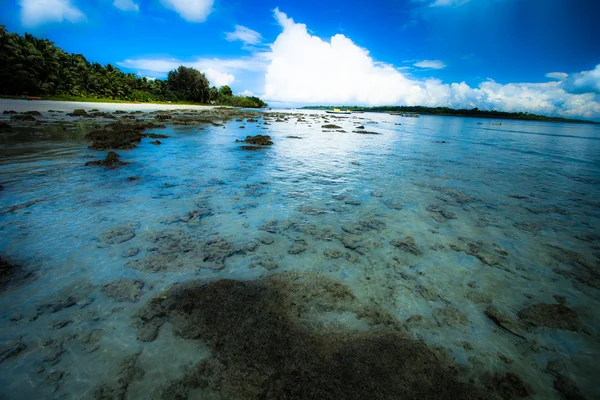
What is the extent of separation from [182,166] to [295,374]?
11847 mm

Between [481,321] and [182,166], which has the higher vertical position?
[182,166]

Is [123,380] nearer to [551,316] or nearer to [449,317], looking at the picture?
[449,317]

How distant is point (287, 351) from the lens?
3.20 m

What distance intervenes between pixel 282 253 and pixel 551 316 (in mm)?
4798

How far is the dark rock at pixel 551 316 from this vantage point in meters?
3.91

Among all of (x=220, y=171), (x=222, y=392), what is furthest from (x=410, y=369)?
(x=220, y=171)

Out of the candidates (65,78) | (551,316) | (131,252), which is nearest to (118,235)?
(131,252)

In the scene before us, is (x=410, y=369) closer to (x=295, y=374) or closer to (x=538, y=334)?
(x=295, y=374)

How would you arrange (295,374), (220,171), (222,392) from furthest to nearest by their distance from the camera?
(220,171), (295,374), (222,392)

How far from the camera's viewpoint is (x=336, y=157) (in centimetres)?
1734

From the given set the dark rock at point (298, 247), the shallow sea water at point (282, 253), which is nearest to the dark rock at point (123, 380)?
the shallow sea water at point (282, 253)

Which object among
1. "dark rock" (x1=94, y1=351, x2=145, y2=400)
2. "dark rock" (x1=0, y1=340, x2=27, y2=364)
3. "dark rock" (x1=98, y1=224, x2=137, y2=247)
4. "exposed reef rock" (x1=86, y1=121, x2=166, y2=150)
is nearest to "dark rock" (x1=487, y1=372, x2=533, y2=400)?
"dark rock" (x1=94, y1=351, x2=145, y2=400)

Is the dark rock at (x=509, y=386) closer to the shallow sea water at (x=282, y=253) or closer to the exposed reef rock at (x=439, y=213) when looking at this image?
the shallow sea water at (x=282, y=253)

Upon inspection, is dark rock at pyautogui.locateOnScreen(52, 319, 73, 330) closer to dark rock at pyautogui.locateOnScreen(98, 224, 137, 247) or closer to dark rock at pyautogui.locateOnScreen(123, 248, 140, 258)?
dark rock at pyautogui.locateOnScreen(123, 248, 140, 258)
